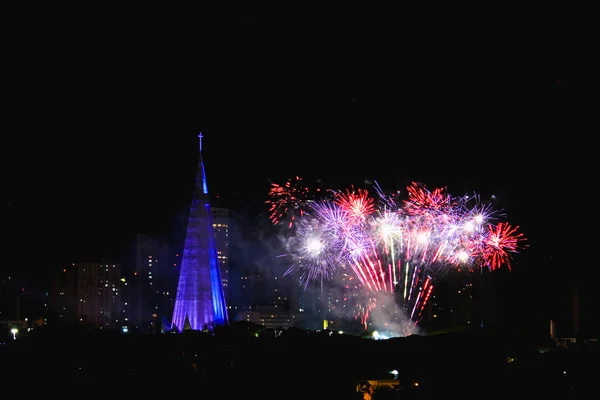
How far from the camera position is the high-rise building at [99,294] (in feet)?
292

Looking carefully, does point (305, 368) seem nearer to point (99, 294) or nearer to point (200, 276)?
point (200, 276)

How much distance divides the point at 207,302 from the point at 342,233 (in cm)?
1490

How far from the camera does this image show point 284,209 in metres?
38.7

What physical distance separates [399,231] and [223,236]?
131 feet

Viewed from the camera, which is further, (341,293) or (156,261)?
(156,261)

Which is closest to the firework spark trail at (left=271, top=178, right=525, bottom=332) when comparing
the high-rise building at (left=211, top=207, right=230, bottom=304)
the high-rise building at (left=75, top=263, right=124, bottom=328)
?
the high-rise building at (left=211, top=207, right=230, bottom=304)

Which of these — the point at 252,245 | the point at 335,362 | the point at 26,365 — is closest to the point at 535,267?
the point at 335,362

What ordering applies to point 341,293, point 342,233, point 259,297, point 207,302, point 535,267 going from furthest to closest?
point 259,297 → point 341,293 → point 207,302 → point 535,267 → point 342,233

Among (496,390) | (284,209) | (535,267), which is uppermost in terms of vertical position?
(284,209)

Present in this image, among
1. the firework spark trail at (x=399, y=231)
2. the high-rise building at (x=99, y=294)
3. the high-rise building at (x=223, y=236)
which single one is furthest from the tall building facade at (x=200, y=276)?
the high-rise building at (x=99, y=294)

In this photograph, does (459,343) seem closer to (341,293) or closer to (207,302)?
(207,302)

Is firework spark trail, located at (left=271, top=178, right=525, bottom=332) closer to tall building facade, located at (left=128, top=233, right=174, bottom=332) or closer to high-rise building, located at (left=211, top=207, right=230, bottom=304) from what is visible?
high-rise building, located at (left=211, top=207, right=230, bottom=304)

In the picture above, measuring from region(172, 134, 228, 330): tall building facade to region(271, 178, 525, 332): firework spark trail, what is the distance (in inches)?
394

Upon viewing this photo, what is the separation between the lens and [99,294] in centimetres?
9706
